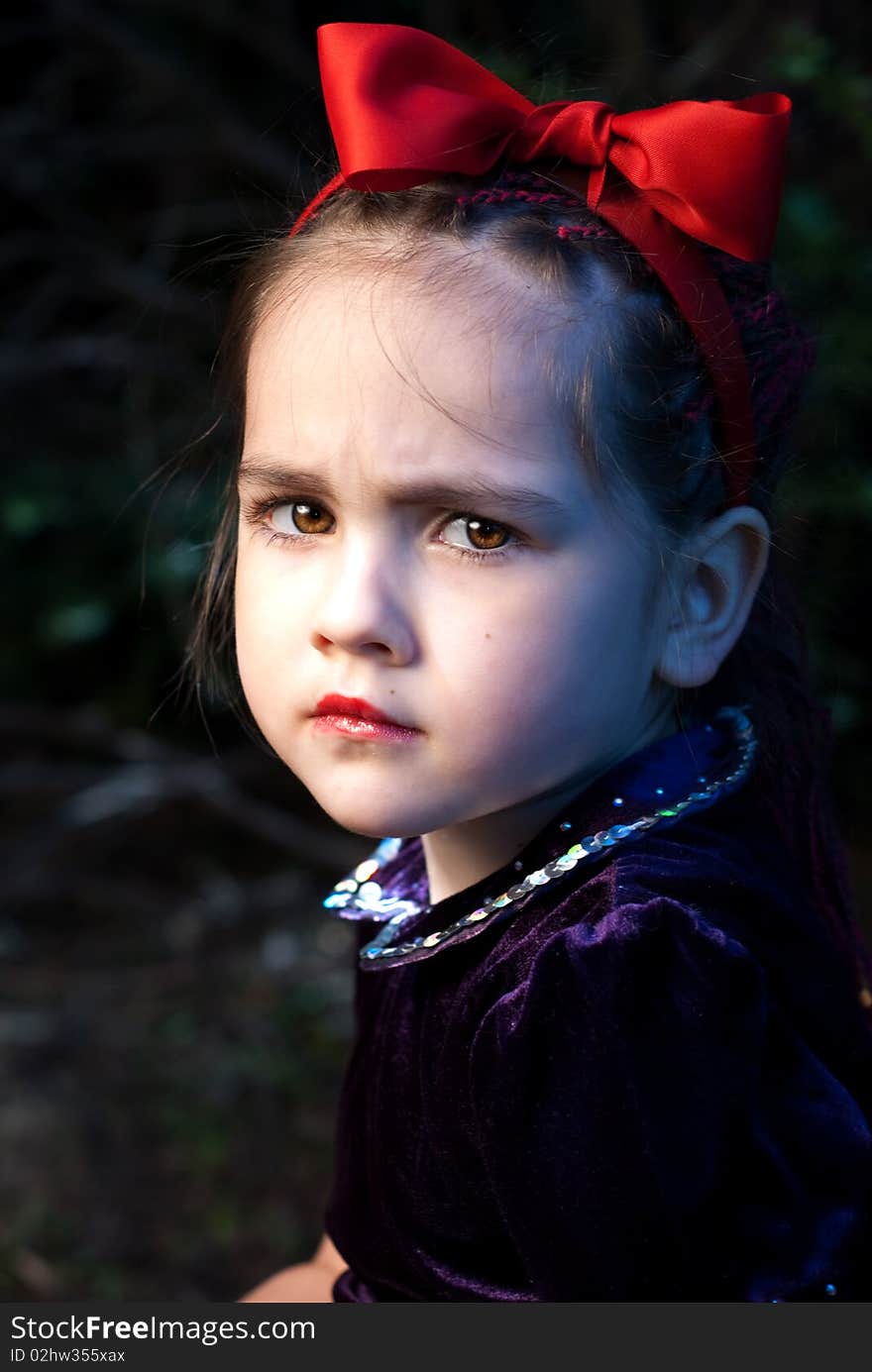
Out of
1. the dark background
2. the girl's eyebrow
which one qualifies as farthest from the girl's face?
the dark background

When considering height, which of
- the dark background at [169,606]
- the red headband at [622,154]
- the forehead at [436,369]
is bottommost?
the dark background at [169,606]

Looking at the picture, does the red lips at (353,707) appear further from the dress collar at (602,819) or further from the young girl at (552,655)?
the dress collar at (602,819)

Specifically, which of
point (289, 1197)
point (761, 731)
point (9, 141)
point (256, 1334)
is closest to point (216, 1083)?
point (289, 1197)

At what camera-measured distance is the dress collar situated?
3.91 feet

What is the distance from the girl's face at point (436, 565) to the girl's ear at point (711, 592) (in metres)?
0.05

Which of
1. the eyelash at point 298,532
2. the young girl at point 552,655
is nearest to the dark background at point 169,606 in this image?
the young girl at point 552,655

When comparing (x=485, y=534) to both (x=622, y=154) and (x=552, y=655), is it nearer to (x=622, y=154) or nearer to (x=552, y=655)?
(x=552, y=655)

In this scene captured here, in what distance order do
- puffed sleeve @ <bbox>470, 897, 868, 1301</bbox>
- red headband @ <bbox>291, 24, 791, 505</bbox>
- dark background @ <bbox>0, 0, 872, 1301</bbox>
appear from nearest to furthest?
puffed sleeve @ <bbox>470, 897, 868, 1301</bbox> < red headband @ <bbox>291, 24, 791, 505</bbox> < dark background @ <bbox>0, 0, 872, 1301</bbox>

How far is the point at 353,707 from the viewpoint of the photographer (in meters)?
1.11

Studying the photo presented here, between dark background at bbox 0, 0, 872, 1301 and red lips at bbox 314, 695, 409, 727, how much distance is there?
44.5 inches

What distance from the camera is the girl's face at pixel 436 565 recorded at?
108 centimetres

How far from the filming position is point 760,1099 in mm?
1122

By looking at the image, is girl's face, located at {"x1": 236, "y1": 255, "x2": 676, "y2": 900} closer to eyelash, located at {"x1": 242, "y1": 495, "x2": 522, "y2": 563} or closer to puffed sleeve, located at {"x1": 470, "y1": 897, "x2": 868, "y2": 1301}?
eyelash, located at {"x1": 242, "y1": 495, "x2": 522, "y2": 563}

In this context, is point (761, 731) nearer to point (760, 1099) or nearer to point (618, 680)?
point (618, 680)
